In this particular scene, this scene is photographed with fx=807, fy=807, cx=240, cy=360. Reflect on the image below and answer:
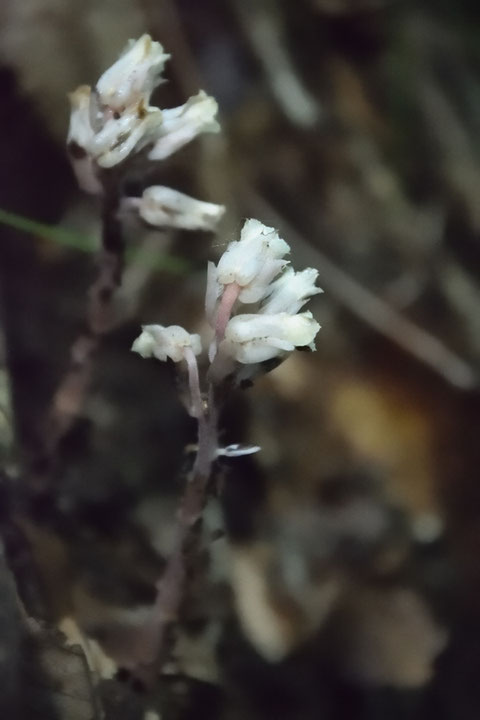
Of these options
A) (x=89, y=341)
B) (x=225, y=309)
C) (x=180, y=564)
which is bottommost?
(x=180, y=564)

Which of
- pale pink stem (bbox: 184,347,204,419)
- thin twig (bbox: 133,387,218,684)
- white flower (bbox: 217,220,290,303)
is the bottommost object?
thin twig (bbox: 133,387,218,684)

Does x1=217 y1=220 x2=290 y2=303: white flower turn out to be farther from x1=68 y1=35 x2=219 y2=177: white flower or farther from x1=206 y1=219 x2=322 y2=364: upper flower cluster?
x1=68 y1=35 x2=219 y2=177: white flower

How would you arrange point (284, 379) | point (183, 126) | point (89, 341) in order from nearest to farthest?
point (183, 126), point (89, 341), point (284, 379)

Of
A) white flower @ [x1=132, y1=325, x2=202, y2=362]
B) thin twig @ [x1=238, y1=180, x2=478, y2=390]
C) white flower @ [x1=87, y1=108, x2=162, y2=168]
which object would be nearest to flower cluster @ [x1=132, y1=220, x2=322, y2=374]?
white flower @ [x1=132, y1=325, x2=202, y2=362]

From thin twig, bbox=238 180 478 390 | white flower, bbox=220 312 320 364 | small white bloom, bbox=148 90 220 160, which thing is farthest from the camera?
thin twig, bbox=238 180 478 390

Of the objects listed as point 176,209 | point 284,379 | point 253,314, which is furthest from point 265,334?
point 284,379

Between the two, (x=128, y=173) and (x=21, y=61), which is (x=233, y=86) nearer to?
(x=21, y=61)

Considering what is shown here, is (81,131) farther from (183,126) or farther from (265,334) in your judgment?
(265,334)

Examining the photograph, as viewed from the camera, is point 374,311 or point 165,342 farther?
point 374,311
